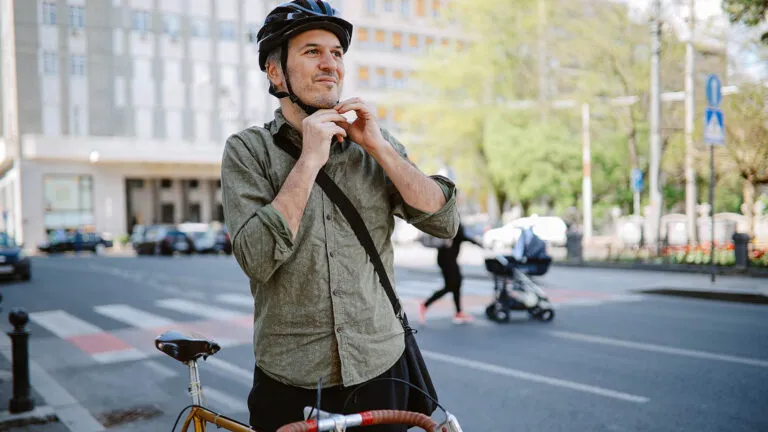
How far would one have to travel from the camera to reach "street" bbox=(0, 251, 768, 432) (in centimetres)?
559

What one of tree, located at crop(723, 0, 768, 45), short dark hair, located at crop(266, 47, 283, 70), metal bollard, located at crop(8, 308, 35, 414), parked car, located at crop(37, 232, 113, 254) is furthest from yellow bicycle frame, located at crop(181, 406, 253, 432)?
parked car, located at crop(37, 232, 113, 254)

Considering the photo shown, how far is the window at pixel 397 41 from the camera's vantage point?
5953cm

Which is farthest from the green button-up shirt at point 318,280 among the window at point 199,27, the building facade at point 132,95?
the window at point 199,27

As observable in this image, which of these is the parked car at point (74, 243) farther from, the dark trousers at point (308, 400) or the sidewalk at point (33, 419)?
the dark trousers at point (308, 400)

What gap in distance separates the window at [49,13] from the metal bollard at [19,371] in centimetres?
4513

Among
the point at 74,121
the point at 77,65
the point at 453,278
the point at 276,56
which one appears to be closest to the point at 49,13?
the point at 77,65

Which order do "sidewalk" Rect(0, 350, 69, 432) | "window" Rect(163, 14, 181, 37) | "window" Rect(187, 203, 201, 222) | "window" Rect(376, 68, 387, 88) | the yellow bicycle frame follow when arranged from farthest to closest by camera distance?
"window" Rect(187, 203, 201, 222) → "window" Rect(376, 68, 387, 88) → "window" Rect(163, 14, 181, 37) → "sidewalk" Rect(0, 350, 69, 432) → the yellow bicycle frame

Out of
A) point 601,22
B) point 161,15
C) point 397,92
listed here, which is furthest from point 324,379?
point 161,15

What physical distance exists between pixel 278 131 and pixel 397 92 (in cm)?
3419

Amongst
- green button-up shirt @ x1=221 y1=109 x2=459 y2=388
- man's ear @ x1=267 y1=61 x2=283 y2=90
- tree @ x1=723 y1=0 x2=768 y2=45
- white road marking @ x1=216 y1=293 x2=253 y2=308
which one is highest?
tree @ x1=723 y1=0 x2=768 y2=45

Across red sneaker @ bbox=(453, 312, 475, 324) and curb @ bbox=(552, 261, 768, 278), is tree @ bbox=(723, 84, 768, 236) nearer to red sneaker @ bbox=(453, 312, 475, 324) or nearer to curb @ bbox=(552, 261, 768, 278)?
curb @ bbox=(552, 261, 768, 278)

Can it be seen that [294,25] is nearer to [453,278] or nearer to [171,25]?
[453,278]

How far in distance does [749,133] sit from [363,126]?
16811 millimetres

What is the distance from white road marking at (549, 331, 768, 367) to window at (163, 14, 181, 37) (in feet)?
158
